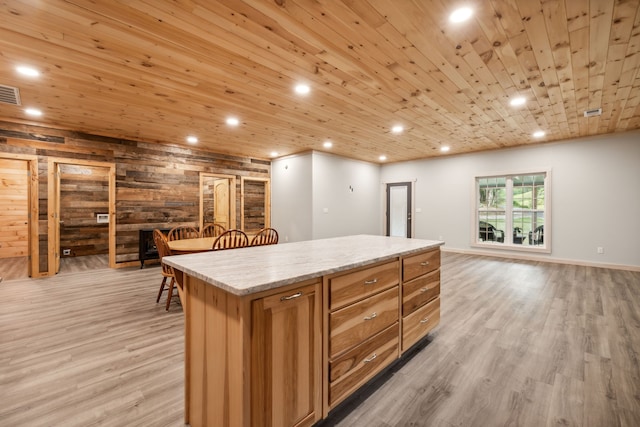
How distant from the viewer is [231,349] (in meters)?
1.19

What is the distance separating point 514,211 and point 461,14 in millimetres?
5902

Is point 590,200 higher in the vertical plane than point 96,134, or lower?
lower

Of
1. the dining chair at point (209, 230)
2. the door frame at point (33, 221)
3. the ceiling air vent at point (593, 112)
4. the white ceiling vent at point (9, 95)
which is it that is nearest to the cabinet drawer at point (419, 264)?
the dining chair at point (209, 230)

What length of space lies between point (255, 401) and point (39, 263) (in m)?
5.80

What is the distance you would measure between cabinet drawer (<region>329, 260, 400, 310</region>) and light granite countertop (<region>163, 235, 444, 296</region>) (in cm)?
7

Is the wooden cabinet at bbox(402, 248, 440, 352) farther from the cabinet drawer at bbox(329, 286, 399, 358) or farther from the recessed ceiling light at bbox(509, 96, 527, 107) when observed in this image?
the recessed ceiling light at bbox(509, 96, 527, 107)

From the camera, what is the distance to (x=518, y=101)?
3678 mm

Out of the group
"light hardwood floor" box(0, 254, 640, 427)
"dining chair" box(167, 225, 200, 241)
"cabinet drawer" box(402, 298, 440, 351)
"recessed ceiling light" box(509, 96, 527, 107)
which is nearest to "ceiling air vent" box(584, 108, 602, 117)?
"recessed ceiling light" box(509, 96, 527, 107)

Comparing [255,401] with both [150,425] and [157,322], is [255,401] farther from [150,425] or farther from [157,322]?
[157,322]

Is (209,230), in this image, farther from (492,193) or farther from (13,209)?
(492,193)

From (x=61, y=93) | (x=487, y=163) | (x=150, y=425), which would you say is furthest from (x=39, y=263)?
(x=487, y=163)

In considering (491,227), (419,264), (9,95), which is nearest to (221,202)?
(9,95)

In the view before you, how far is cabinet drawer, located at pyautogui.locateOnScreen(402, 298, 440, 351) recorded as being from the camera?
210cm

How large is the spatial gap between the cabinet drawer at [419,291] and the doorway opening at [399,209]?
19.1ft
